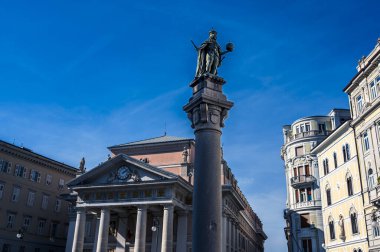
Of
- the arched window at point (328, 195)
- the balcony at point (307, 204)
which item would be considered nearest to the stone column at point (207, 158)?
the arched window at point (328, 195)

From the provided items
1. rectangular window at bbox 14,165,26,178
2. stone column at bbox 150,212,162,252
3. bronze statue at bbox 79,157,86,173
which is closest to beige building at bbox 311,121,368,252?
stone column at bbox 150,212,162,252

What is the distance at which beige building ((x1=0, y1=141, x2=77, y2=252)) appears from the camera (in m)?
51.5

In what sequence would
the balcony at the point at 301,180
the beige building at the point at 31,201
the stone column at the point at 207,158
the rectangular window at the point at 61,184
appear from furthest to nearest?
1. the rectangular window at the point at 61,184
2. the balcony at the point at 301,180
3. the beige building at the point at 31,201
4. the stone column at the point at 207,158

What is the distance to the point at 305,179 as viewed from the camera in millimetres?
54000

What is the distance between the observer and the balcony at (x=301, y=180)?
53.5 m

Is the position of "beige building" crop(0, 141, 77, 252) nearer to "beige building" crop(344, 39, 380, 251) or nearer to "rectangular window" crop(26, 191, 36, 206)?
"rectangular window" crop(26, 191, 36, 206)

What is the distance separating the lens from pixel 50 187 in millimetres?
58469

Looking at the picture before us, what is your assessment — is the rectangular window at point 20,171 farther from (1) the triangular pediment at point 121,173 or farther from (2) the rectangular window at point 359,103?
(2) the rectangular window at point 359,103

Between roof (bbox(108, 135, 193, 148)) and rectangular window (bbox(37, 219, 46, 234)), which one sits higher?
roof (bbox(108, 135, 193, 148))

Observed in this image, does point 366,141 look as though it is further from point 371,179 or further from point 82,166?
point 82,166

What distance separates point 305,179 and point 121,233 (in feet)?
83.3

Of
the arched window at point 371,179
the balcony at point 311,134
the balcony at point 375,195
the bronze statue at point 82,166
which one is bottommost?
the balcony at point 375,195

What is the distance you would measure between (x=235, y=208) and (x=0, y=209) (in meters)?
30.3

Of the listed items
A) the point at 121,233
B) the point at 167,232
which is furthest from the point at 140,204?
the point at 121,233
